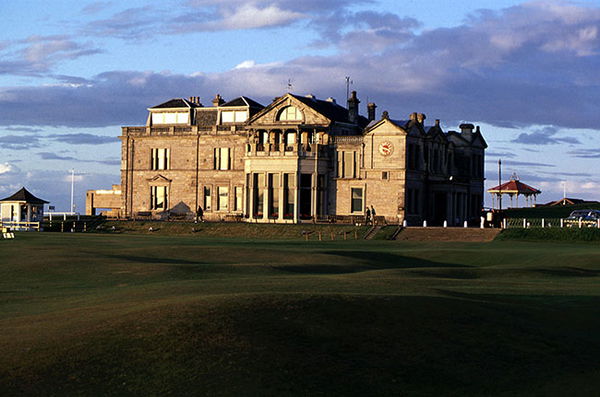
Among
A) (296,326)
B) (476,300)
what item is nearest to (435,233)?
(476,300)

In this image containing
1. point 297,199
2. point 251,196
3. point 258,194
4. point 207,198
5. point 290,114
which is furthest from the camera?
point 207,198

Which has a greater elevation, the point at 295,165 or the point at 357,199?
the point at 295,165

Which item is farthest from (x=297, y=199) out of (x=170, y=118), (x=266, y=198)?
(x=170, y=118)

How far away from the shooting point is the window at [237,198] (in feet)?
325

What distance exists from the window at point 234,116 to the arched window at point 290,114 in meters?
8.42

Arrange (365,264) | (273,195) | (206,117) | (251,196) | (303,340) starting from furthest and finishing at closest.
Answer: (206,117)
(251,196)
(273,195)
(365,264)
(303,340)

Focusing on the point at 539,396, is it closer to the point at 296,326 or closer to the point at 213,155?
the point at 296,326

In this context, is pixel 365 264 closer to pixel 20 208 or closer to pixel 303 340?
pixel 303 340

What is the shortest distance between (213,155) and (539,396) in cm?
8370

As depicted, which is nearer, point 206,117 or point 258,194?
point 258,194

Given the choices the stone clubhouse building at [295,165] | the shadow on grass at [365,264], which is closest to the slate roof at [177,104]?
the stone clubhouse building at [295,165]

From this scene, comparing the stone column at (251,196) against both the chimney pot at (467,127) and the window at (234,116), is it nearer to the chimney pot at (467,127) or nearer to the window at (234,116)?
the window at (234,116)

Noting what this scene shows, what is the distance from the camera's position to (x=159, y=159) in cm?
10300

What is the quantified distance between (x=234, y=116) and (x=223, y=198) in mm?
9553
